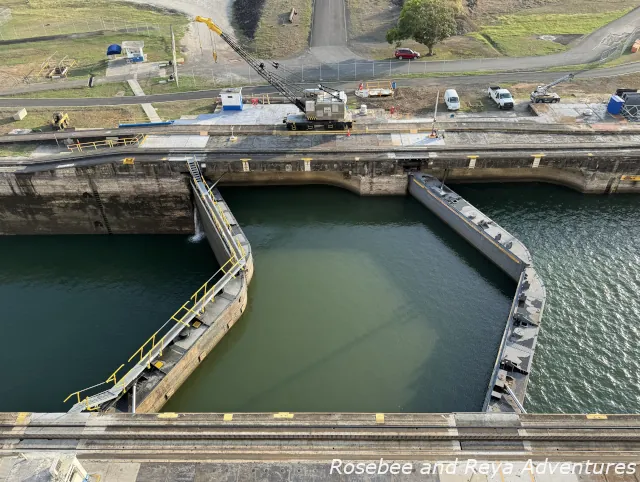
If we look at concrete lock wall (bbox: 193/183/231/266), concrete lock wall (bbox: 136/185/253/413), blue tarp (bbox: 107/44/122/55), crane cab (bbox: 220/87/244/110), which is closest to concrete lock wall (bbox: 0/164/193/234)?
concrete lock wall (bbox: 193/183/231/266)

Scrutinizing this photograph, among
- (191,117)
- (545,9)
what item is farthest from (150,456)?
(545,9)

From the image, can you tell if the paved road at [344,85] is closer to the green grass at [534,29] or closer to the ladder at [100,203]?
the green grass at [534,29]

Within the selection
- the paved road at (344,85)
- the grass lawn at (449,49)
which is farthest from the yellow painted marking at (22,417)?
the grass lawn at (449,49)

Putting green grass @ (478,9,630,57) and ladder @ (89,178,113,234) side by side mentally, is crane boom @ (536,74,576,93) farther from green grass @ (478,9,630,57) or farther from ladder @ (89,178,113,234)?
ladder @ (89,178,113,234)

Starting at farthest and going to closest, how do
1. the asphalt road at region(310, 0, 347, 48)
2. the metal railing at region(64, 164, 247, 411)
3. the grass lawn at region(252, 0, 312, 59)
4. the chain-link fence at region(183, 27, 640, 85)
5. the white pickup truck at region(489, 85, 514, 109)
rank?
1. the asphalt road at region(310, 0, 347, 48)
2. the grass lawn at region(252, 0, 312, 59)
3. the chain-link fence at region(183, 27, 640, 85)
4. the white pickup truck at region(489, 85, 514, 109)
5. the metal railing at region(64, 164, 247, 411)

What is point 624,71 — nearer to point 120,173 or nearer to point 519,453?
point 519,453

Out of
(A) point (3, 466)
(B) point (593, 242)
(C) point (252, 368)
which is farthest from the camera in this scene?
(B) point (593, 242)
